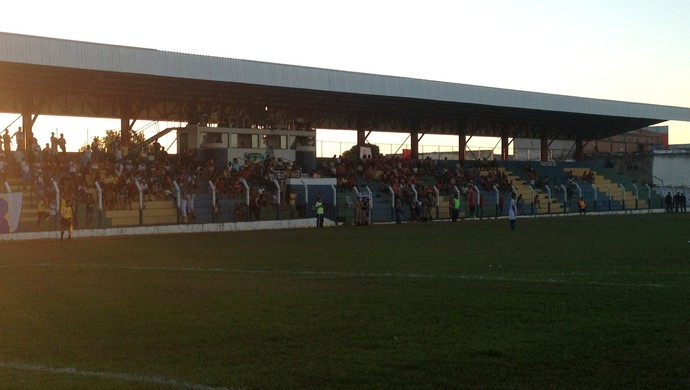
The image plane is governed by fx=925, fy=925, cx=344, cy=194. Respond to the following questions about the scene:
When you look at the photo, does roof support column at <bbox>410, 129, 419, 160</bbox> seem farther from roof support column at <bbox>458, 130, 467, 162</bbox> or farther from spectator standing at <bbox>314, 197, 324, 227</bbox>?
spectator standing at <bbox>314, 197, 324, 227</bbox>

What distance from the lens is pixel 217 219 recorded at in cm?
3891

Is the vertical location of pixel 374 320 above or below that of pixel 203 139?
below

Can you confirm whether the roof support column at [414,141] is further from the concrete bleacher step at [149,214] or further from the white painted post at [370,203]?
the concrete bleacher step at [149,214]

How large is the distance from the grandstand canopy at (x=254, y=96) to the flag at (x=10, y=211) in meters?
6.28

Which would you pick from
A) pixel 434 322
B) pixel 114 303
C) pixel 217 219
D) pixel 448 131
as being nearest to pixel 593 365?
pixel 434 322

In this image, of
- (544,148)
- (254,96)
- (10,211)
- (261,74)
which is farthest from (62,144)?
(544,148)

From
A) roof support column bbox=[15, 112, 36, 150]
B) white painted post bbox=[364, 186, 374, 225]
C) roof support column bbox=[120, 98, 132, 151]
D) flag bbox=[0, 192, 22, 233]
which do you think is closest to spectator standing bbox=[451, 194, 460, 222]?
white painted post bbox=[364, 186, 374, 225]

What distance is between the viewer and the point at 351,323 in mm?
10680

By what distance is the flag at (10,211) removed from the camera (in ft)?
104

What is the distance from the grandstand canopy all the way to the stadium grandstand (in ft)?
0.27

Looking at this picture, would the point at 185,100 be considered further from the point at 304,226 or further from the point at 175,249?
the point at 175,249

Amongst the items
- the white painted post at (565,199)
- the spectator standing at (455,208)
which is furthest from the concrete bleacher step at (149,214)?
the white painted post at (565,199)

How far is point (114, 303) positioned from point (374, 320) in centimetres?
402

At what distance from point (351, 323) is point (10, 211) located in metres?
24.3
